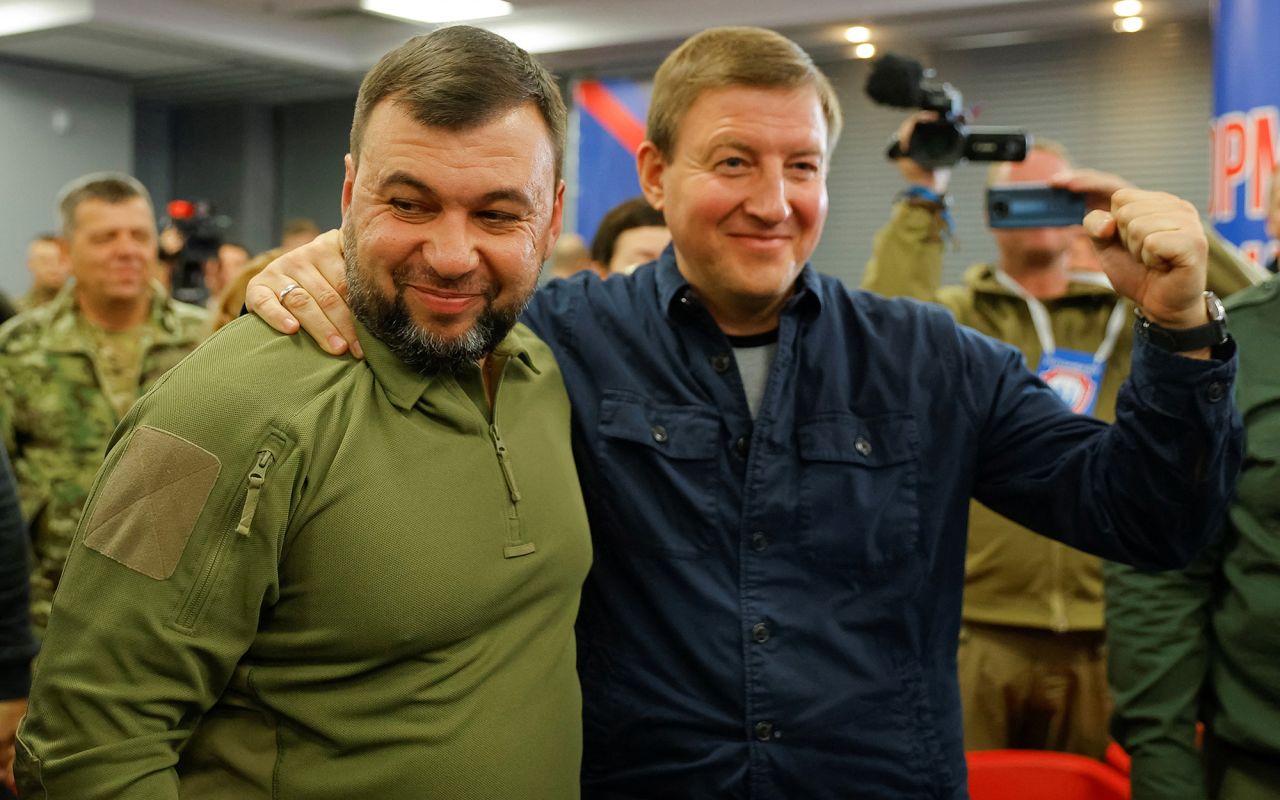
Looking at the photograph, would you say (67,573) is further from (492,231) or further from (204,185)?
(204,185)

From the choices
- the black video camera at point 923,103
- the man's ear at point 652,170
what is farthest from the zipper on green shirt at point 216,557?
the black video camera at point 923,103

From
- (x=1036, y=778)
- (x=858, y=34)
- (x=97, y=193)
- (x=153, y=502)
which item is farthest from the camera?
(x=858, y=34)

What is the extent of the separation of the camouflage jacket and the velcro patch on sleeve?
2.43m

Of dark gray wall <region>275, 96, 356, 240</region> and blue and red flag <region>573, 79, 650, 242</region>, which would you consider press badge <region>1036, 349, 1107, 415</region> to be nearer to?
blue and red flag <region>573, 79, 650, 242</region>

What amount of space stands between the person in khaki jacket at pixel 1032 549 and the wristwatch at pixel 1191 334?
129 centimetres

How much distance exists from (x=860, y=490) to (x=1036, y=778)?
0.91 m

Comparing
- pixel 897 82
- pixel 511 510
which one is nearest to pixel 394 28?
pixel 897 82

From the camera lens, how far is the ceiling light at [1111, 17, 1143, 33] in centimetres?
Result: 702

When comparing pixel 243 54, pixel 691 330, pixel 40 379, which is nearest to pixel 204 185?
pixel 243 54

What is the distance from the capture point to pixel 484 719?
1307 millimetres

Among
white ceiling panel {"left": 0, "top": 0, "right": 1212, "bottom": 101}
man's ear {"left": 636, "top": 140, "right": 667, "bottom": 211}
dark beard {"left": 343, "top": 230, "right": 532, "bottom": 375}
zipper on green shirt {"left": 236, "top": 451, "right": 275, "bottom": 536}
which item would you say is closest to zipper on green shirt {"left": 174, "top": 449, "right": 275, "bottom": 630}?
zipper on green shirt {"left": 236, "top": 451, "right": 275, "bottom": 536}

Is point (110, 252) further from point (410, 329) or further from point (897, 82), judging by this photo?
point (410, 329)

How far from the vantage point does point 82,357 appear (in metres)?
3.60

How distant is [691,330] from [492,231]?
44 centimetres
